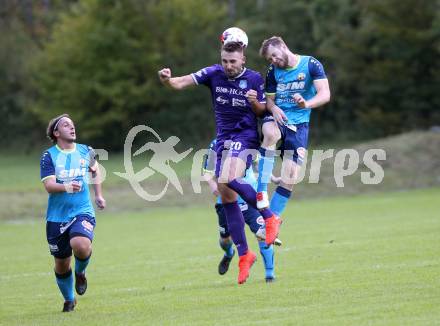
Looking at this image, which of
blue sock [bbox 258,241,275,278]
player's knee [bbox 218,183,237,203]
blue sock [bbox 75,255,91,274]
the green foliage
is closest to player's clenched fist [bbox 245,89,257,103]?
player's knee [bbox 218,183,237,203]

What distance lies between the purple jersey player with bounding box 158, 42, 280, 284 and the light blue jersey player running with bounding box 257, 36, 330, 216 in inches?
8.4

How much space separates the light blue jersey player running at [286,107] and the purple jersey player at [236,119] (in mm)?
215

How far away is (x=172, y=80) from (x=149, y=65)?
135ft

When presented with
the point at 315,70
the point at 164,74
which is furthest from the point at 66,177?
the point at 315,70

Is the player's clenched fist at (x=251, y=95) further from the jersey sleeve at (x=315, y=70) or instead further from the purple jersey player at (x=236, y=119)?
the jersey sleeve at (x=315, y=70)

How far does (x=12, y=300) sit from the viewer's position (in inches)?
457

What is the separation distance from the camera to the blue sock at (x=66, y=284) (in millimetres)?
10359

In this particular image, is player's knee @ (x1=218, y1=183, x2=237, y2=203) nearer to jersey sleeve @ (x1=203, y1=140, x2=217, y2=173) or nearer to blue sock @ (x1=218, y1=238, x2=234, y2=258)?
jersey sleeve @ (x1=203, y1=140, x2=217, y2=173)

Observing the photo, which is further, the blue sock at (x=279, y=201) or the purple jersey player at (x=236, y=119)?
the blue sock at (x=279, y=201)

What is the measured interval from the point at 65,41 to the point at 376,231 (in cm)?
3654

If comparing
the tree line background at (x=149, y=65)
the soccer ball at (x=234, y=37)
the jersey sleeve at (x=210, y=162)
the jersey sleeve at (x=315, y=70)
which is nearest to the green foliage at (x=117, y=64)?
the tree line background at (x=149, y=65)

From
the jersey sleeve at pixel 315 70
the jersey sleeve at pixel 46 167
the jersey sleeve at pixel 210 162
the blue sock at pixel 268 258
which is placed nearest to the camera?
the jersey sleeve at pixel 46 167

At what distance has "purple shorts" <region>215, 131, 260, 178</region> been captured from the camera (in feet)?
36.3

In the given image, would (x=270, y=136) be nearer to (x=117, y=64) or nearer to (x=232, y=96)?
(x=232, y=96)
